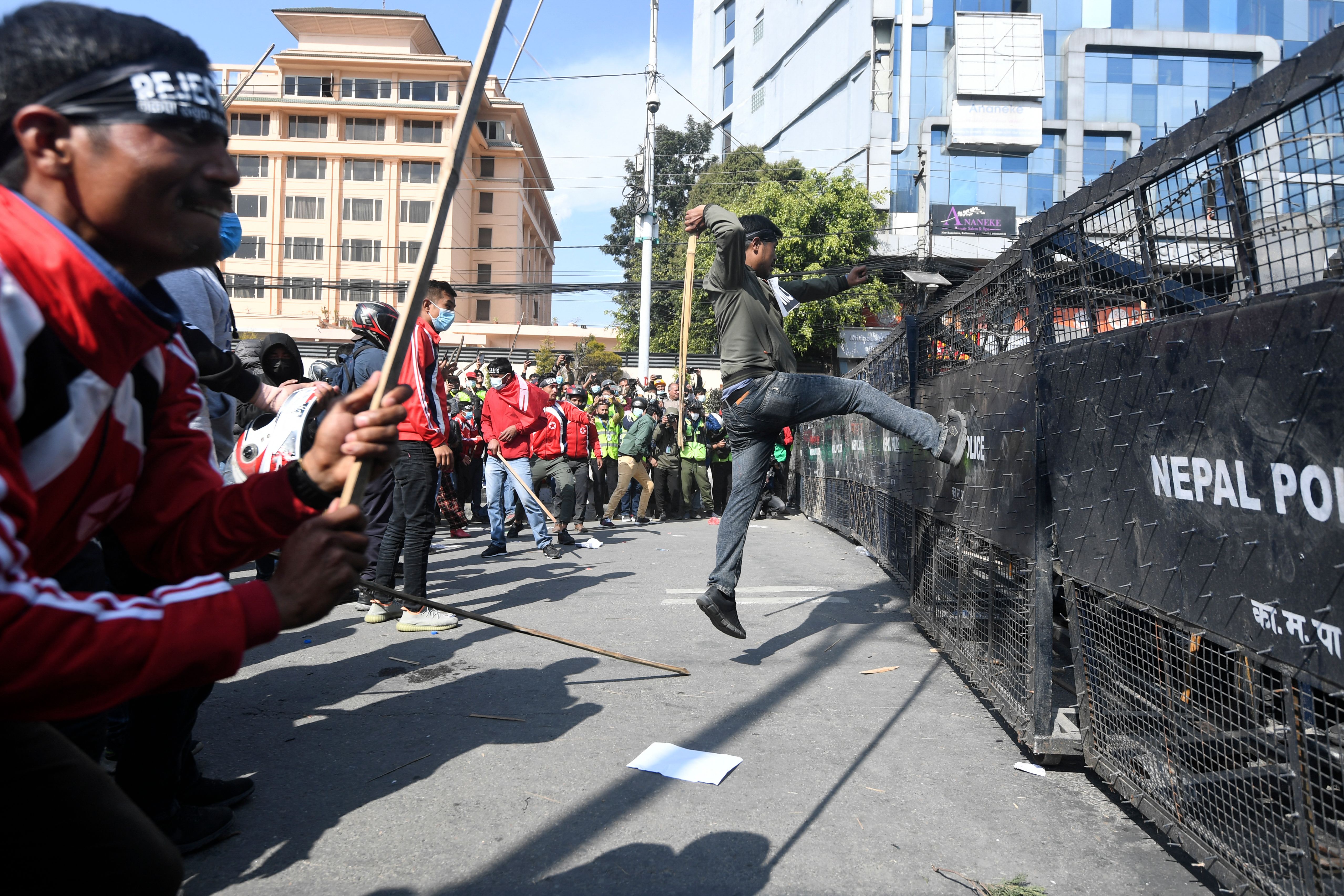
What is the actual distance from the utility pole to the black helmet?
1606 cm

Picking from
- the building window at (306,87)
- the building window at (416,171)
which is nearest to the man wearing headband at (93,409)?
the building window at (416,171)

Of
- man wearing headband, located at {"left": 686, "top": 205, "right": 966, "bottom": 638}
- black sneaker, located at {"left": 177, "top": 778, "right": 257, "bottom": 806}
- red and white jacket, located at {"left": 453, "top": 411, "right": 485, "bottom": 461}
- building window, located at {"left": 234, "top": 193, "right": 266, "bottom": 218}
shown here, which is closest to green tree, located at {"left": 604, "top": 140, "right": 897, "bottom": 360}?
A: red and white jacket, located at {"left": 453, "top": 411, "right": 485, "bottom": 461}

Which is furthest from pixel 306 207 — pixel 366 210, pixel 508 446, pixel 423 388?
pixel 423 388

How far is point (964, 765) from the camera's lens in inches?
132

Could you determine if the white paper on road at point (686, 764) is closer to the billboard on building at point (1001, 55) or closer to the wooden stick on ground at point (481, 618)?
the wooden stick on ground at point (481, 618)

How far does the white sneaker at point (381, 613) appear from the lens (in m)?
5.79

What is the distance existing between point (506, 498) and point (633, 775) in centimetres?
676

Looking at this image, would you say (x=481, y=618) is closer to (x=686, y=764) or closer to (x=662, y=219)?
(x=686, y=764)

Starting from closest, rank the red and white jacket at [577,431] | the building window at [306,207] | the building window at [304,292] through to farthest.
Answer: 1. the red and white jacket at [577,431]
2. the building window at [304,292]
3. the building window at [306,207]

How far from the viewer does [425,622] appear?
551 centimetres

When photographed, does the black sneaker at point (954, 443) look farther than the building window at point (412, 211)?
No

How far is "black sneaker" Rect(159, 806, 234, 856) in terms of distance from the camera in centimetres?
261

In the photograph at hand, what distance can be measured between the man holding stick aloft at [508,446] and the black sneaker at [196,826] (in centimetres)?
622

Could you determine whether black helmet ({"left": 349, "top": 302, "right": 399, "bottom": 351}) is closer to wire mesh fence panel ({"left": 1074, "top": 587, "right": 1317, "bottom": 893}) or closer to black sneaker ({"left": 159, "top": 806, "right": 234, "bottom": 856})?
black sneaker ({"left": 159, "top": 806, "right": 234, "bottom": 856})
